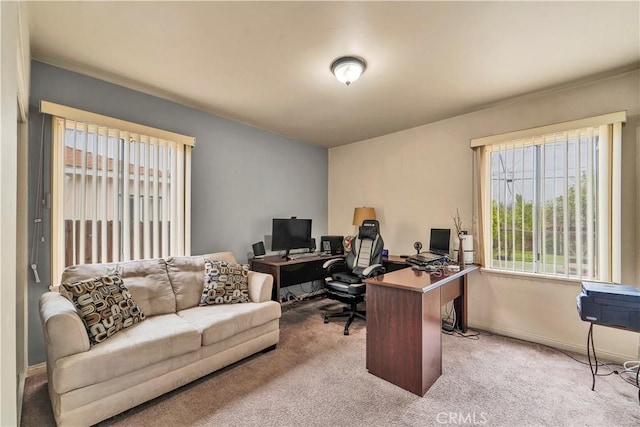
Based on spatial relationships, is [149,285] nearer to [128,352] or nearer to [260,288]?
[128,352]

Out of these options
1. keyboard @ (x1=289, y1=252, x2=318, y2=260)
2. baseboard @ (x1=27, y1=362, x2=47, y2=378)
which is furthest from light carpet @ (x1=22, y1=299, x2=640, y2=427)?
keyboard @ (x1=289, y1=252, x2=318, y2=260)

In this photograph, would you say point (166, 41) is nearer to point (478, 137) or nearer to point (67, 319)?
point (67, 319)

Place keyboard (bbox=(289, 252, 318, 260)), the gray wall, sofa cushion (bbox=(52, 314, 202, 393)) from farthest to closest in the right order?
1. keyboard (bbox=(289, 252, 318, 260))
2. the gray wall
3. sofa cushion (bbox=(52, 314, 202, 393))

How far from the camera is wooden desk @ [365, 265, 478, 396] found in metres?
2.05

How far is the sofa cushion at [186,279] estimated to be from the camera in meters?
2.62

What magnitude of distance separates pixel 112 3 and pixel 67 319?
76.5 inches

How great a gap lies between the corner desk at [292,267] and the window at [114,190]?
942mm

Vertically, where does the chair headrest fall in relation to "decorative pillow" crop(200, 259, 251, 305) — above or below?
above

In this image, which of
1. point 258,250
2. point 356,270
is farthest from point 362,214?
point 258,250

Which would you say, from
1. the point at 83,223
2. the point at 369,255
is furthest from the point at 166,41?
the point at 369,255

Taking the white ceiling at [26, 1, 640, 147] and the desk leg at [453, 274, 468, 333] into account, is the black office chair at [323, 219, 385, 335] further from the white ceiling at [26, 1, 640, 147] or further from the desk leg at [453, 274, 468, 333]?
the white ceiling at [26, 1, 640, 147]

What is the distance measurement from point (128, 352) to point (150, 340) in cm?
13

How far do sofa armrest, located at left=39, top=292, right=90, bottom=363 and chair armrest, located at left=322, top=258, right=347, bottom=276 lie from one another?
2.45 metres

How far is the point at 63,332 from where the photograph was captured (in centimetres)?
166
